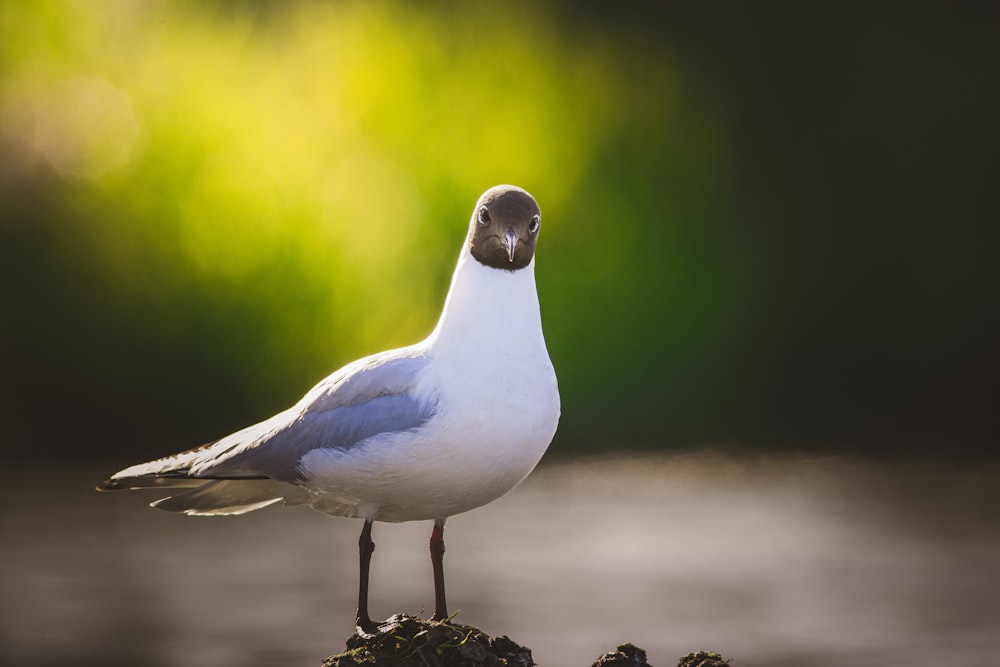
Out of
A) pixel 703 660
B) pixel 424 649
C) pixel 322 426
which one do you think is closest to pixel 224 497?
pixel 322 426

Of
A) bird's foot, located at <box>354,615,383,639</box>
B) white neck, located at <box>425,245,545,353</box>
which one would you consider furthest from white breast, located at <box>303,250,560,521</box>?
bird's foot, located at <box>354,615,383,639</box>

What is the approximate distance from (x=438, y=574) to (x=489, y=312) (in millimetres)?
622

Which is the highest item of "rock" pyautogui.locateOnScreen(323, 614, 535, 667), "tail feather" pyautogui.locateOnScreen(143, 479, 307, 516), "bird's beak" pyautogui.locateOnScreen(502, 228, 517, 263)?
"bird's beak" pyautogui.locateOnScreen(502, 228, 517, 263)

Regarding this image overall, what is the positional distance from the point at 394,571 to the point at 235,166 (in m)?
2.56

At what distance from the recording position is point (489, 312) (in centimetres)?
307

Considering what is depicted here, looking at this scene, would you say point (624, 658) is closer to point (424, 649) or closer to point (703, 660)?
point (703, 660)

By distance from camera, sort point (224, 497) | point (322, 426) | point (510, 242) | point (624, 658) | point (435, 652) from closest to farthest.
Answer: point (435, 652)
point (624, 658)
point (510, 242)
point (322, 426)
point (224, 497)

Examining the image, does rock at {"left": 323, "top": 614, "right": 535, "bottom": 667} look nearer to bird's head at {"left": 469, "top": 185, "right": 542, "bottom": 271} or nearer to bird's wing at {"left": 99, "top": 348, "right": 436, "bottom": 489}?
bird's wing at {"left": 99, "top": 348, "right": 436, "bottom": 489}

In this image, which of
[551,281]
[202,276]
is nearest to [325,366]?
[202,276]

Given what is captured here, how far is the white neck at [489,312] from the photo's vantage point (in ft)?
10.0

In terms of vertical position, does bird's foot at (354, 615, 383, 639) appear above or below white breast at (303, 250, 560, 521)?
below

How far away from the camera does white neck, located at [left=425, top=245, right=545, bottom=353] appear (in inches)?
120

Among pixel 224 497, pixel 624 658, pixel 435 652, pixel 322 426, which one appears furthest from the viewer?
pixel 224 497

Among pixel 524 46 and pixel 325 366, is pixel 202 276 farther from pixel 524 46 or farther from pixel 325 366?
pixel 524 46
